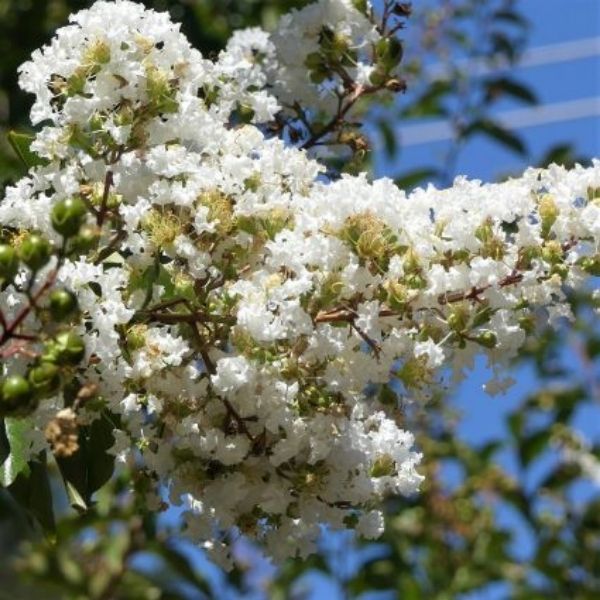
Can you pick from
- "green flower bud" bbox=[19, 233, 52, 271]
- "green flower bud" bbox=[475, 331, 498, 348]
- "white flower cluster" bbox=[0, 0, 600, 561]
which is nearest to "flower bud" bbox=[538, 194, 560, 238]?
"white flower cluster" bbox=[0, 0, 600, 561]

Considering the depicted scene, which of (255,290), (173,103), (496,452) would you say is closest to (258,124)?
(173,103)

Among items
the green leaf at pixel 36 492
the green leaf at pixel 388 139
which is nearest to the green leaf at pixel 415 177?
the green leaf at pixel 388 139

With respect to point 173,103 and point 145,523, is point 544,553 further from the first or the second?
point 173,103

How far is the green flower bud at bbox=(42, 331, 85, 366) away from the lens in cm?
100

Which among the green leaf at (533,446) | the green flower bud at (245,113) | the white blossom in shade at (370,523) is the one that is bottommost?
the white blossom in shade at (370,523)

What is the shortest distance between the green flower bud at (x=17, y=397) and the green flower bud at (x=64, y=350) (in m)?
0.03

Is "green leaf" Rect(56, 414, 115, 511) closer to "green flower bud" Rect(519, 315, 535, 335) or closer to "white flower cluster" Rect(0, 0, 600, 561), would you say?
"white flower cluster" Rect(0, 0, 600, 561)

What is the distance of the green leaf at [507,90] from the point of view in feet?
9.83

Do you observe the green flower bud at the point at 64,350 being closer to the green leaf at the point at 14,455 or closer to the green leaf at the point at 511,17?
the green leaf at the point at 14,455

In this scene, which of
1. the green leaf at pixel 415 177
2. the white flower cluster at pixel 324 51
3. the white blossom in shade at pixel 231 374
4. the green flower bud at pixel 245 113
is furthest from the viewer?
the green leaf at pixel 415 177

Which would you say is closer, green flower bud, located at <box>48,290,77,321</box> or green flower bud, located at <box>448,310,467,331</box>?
green flower bud, located at <box>48,290,77,321</box>

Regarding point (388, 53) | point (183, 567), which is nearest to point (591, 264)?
point (388, 53)

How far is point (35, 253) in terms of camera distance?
39.8 inches

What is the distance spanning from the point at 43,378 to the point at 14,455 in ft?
0.82
